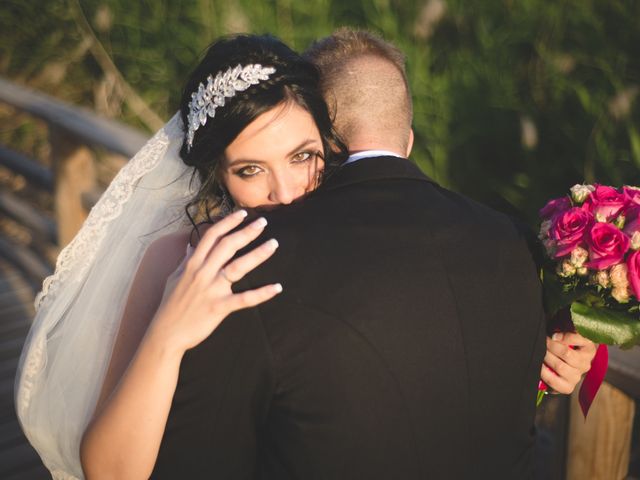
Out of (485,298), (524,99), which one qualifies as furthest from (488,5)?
(485,298)

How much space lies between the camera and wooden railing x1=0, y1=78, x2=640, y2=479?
1.90 meters

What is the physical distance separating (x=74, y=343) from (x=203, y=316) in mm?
1068

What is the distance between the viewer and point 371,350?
1.25 m

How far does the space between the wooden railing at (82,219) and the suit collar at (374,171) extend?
82 cm

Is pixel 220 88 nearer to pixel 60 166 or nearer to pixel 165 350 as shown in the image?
pixel 165 350

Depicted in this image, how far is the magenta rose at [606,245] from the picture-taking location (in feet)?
4.54

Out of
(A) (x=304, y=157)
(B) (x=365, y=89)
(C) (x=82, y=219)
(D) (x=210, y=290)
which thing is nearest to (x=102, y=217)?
(A) (x=304, y=157)

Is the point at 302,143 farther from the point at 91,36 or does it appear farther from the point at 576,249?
the point at 91,36

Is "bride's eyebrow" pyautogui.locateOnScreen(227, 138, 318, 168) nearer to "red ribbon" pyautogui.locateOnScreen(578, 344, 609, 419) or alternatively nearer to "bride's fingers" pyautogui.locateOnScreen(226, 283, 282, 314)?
"bride's fingers" pyautogui.locateOnScreen(226, 283, 282, 314)

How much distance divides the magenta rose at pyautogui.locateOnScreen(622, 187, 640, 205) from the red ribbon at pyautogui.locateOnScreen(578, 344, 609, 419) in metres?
0.45

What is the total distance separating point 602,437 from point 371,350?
1.08 meters

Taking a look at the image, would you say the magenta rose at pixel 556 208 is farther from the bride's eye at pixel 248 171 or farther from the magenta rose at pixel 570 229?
the bride's eye at pixel 248 171

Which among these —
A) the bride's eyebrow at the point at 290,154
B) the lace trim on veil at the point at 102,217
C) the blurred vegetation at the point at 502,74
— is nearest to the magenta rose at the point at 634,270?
the bride's eyebrow at the point at 290,154

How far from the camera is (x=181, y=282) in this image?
1347mm
